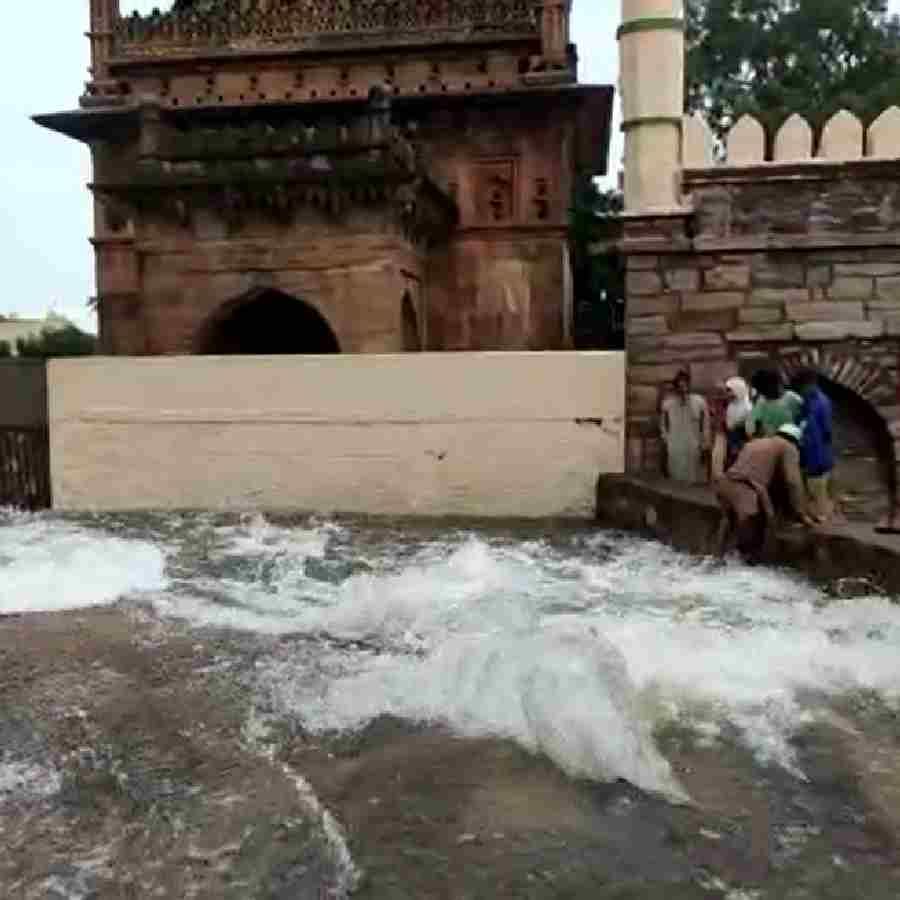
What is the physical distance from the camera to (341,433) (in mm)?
11102

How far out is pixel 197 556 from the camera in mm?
8852

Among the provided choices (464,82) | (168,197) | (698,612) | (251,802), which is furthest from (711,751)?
(464,82)

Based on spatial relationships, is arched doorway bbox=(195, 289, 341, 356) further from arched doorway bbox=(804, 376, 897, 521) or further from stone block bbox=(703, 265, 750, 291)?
arched doorway bbox=(804, 376, 897, 521)

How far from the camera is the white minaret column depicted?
10.6 meters

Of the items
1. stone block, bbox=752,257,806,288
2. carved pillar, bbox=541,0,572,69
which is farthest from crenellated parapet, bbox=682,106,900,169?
carved pillar, bbox=541,0,572,69

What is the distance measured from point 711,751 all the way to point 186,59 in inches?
558

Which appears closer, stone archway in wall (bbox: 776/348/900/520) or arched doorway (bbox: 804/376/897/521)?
stone archway in wall (bbox: 776/348/900/520)

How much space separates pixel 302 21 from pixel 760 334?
343 inches

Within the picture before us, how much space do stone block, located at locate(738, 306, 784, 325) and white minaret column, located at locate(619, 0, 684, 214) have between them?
3.61 ft

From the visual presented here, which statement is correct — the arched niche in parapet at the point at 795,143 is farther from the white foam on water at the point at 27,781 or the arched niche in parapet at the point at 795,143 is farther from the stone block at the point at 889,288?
the white foam on water at the point at 27,781

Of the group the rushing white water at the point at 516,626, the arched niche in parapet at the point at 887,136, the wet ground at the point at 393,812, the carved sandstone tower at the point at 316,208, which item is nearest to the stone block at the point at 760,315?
the arched niche in parapet at the point at 887,136

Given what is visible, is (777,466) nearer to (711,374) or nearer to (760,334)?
(711,374)

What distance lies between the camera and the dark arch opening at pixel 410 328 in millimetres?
14250

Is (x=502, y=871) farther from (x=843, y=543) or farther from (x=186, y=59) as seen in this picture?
(x=186, y=59)
